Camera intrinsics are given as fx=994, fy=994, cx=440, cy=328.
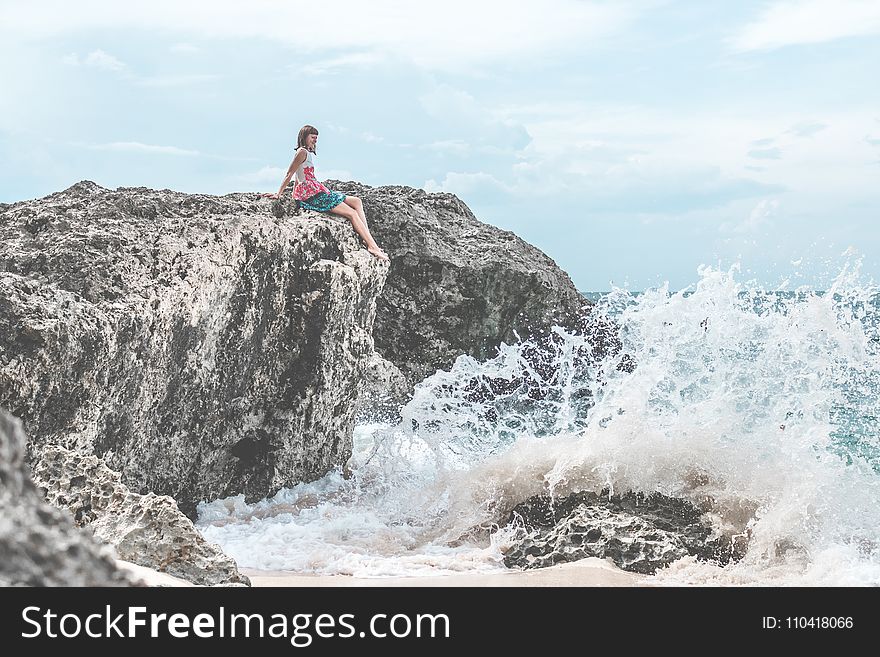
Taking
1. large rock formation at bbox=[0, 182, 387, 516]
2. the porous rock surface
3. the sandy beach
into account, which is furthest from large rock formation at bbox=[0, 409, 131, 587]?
large rock formation at bbox=[0, 182, 387, 516]

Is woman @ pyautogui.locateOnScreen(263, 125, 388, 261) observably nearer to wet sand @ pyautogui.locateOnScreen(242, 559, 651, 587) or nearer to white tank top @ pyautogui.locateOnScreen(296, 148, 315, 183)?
white tank top @ pyautogui.locateOnScreen(296, 148, 315, 183)

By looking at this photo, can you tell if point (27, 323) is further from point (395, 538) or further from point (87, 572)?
point (87, 572)

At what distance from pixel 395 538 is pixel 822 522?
2926 millimetres

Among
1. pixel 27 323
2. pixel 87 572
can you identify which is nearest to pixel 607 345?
pixel 27 323

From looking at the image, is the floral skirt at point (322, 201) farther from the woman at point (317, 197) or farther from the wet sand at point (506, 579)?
the wet sand at point (506, 579)

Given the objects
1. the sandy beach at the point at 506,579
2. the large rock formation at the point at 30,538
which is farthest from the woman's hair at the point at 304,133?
the large rock formation at the point at 30,538

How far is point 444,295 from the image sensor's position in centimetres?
1119

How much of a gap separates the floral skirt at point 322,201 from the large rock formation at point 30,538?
6815 millimetres

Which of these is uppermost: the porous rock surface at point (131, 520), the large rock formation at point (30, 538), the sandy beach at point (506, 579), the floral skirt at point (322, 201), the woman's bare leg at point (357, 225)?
the floral skirt at point (322, 201)

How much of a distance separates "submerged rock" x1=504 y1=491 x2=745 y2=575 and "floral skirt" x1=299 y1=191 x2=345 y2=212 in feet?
10.4

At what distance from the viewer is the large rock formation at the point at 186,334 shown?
591cm

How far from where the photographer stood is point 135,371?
6434 millimetres

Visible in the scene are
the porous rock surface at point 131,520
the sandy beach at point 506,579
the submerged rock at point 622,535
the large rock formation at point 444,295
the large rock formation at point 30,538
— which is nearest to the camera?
the large rock formation at point 30,538

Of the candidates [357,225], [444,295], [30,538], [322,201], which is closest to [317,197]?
[322,201]
